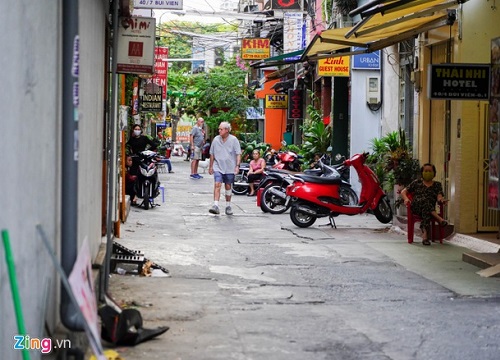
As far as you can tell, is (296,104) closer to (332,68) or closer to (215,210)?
(332,68)

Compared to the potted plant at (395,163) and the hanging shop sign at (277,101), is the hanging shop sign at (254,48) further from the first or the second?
the potted plant at (395,163)

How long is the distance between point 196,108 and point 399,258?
1632 inches

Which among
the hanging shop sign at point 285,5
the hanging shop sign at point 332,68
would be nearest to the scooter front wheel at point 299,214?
the hanging shop sign at point 332,68

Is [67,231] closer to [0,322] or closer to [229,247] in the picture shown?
[0,322]

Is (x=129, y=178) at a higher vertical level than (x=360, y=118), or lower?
lower

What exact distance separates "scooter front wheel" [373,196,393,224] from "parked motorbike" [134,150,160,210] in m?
5.07

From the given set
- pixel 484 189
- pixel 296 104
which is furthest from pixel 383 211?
pixel 296 104

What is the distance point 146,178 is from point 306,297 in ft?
36.2

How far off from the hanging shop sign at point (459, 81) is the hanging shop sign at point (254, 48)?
25210mm

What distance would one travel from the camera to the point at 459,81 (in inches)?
528

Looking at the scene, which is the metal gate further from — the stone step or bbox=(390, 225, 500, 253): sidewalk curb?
the stone step

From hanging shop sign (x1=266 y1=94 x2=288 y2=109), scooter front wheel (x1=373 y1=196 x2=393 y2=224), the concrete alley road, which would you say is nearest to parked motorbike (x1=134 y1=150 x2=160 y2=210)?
the concrete alley road

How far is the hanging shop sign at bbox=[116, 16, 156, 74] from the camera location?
12.1 m

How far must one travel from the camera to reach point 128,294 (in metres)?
9.39
